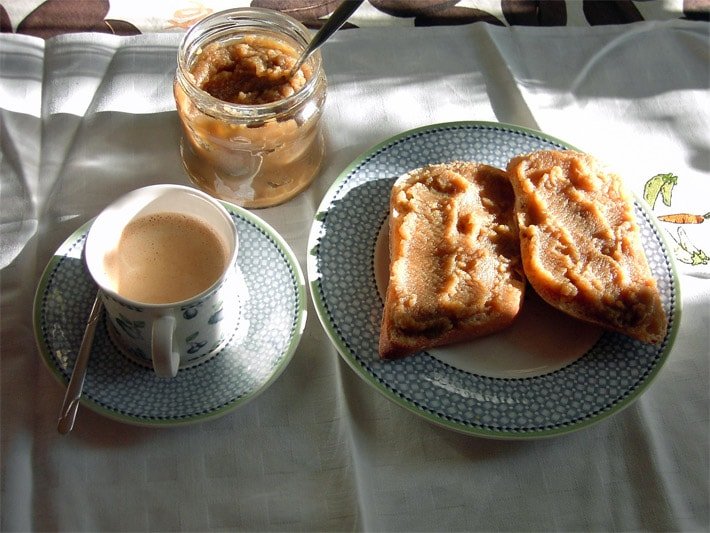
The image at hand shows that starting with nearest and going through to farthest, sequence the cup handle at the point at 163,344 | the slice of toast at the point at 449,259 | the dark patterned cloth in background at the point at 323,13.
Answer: the cup handle at the point at 163,344 < the slice of toast at the point at 449,259 < the dark patterned cloth in background at the point at 323,13

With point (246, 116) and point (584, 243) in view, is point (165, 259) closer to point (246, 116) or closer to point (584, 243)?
point (246, 116)

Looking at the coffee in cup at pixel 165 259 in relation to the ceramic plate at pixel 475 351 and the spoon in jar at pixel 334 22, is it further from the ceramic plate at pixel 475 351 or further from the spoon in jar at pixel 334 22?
the spoon in jar at pixel 334 22

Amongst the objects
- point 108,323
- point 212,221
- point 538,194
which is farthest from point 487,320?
point 108,323

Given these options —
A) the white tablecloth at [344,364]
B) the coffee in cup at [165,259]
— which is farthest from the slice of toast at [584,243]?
the coffee in cup at [165,259]

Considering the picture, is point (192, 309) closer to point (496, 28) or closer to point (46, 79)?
point (46, 79)

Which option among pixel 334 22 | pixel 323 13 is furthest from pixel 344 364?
pixel 323 13

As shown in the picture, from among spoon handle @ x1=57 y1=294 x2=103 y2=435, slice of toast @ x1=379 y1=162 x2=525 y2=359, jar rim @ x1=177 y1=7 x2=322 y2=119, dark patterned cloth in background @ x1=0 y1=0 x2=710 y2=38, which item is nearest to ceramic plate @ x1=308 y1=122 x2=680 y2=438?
slice of toast @ x1=379 y1=162 x2=525 y2=359

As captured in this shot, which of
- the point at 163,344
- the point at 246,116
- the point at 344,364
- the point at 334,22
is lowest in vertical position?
the point at 344,364
